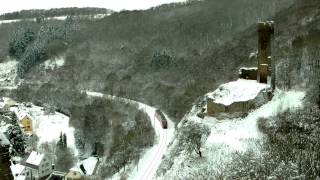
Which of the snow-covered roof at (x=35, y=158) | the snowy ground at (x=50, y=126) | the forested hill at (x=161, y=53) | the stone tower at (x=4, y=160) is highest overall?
the stone tower at (x=4, y=160)

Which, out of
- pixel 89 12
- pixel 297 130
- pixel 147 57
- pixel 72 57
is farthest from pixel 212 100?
pixel 89 12

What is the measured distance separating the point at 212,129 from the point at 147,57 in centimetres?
7153

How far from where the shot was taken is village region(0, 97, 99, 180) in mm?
58375

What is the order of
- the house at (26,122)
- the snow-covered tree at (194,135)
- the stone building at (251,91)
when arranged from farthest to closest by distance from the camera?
1. the house at (26,122)
2. the stone building at (251,91)
3. the snow-covered tree at (194,135)

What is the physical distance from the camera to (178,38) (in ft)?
379

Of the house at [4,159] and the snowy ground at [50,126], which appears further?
the snowy ground at [50,126]

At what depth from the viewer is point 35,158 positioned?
60.5m

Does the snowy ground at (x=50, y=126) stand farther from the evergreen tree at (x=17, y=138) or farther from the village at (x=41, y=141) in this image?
the evergreen tree at (x=17, y=138)

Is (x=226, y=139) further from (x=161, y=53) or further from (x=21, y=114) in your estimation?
(x=161, y=53)

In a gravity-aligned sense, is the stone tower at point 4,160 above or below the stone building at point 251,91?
above

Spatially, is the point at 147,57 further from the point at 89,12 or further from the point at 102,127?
the point at 89,12

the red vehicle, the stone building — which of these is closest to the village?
the red vehicle

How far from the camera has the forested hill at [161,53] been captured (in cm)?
8069

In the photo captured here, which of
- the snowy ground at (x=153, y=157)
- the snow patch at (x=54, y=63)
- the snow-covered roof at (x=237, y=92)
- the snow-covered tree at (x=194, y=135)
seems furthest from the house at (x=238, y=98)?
the snow patch at (x=54, y=63)
